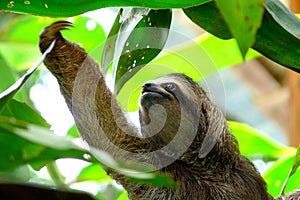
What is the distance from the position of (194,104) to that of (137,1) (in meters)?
0.79

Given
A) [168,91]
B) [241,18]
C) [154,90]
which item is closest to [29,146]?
[241,18]

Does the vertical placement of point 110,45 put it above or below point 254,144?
above

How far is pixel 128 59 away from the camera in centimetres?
147

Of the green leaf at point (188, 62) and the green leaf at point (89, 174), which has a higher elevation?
the green leaf at point (188, 62)

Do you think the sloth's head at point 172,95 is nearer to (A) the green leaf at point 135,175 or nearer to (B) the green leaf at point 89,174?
(B) the green leaf at point 89,174

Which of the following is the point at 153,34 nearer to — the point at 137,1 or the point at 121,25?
the point at 121,25

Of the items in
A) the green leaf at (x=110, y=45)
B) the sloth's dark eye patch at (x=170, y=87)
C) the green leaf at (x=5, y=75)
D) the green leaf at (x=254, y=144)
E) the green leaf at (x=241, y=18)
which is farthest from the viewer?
the green leaf at (x=254, y=144)

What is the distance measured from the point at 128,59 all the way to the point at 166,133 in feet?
1.41

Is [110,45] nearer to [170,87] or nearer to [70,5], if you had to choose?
[70,5]

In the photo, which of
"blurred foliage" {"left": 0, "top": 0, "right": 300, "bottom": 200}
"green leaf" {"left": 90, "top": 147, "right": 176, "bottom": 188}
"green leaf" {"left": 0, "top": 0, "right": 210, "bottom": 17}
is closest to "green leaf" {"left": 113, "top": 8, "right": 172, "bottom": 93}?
"blurred foliage" {"left": 0, "top": 0, "right": 300, "bottom": 200}

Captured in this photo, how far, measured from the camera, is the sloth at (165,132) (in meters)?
1.67

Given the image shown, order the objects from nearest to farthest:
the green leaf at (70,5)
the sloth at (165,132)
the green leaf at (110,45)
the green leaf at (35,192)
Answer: the green leaf at (35,192)
the green leaf at (70,5)
the green leaf at (110,45)
the sloth at (165,132)

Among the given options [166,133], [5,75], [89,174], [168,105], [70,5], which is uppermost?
[70,5]

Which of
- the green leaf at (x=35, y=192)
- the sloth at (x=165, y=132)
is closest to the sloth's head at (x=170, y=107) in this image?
the sloth at (x=165, y=132)
